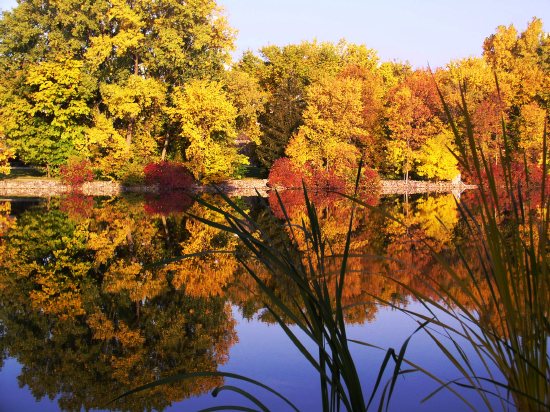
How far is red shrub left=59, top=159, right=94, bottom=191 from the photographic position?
30359mm

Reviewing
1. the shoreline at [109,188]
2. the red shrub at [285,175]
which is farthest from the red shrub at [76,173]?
the red shrub at [285,175]

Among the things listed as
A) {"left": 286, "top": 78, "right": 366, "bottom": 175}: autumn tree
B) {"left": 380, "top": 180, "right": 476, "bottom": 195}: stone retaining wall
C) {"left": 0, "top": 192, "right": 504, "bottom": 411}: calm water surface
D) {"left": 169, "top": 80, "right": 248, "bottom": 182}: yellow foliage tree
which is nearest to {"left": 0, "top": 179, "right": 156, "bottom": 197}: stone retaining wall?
{"left": 169, "top": 80, "right": 248, "bottom": 182}: yellow foliage tree

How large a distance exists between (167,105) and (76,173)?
7.38 m

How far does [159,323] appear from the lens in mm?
7688

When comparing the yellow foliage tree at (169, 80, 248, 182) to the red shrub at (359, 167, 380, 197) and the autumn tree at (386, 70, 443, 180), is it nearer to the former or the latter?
the red shrub at (359, 167, 380, 197)

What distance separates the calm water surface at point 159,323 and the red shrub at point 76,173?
1591 cm

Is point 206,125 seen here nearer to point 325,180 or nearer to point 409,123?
point 325,180

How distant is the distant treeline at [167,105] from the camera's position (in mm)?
32406

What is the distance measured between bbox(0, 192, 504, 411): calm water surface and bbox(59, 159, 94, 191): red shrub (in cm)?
1591

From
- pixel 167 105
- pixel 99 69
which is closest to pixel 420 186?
pixel 167 105

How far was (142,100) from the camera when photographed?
1281 inches

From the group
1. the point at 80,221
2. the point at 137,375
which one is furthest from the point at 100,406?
the point at 80,221

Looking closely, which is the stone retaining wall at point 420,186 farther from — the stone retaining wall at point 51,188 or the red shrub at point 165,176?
the stone retaining wall at point 51,188

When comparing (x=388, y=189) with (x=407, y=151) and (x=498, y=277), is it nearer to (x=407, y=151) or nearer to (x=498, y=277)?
(x=407, y=151)
